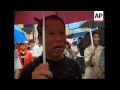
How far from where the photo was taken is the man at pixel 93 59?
26.1ft

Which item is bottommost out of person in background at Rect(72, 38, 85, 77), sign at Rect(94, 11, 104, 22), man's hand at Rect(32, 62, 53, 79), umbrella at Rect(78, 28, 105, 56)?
man's hand at Rect(32, 62, 53, 79)

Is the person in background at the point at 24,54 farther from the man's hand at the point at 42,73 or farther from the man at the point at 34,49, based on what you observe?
the man's hand at the point at 42,73

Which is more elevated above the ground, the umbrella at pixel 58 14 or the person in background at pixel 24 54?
the umbrella at pixel 58 14

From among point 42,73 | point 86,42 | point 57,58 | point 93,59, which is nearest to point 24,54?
point 42,73

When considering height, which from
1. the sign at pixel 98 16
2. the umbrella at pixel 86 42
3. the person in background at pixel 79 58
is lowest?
the person in background at pixel 79 58

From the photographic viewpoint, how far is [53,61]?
7969 mm

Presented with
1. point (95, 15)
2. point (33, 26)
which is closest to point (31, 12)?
point (33, 26)

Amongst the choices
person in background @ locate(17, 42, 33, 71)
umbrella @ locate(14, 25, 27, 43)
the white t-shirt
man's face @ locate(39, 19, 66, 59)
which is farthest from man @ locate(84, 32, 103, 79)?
umbrella @ locate(14, 25, 27, 43)

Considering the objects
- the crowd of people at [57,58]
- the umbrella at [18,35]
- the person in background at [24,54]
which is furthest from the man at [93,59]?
the umbrella at [18,35]

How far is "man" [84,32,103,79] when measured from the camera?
7957mm

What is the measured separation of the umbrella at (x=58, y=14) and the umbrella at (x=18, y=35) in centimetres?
15

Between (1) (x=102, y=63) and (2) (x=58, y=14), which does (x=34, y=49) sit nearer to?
(2) (x=58, y=14)

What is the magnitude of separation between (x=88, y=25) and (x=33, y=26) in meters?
1.19

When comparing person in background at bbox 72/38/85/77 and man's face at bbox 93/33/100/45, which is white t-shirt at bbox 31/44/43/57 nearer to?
person in background at bbox 72/38/85/77
